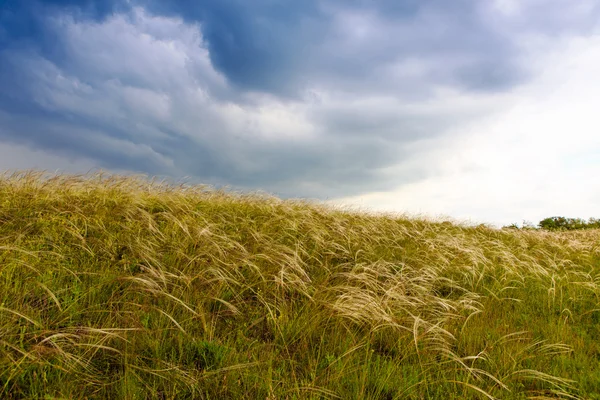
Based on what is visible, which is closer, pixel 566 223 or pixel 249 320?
pixel 249 320

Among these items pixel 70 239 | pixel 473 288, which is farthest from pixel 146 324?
pixel 473 288

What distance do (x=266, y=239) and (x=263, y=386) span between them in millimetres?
3224

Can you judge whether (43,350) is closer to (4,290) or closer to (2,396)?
Answer: (2,396)

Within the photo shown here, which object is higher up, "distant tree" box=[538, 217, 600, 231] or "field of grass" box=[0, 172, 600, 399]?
"distant tree" box=[538, 217, 600, 231]

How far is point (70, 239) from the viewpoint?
4598 millimetres

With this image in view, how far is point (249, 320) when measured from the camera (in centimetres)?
334

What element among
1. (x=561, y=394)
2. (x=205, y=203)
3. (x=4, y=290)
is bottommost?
(x=561, y=394)

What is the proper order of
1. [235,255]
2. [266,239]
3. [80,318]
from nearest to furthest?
[80,318] → [235,255] → [266,239]

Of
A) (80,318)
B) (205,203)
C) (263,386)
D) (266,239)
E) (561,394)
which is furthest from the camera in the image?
(205,203)

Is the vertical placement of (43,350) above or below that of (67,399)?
above

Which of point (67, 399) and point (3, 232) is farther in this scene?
point (3, 232)

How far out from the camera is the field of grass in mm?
2434

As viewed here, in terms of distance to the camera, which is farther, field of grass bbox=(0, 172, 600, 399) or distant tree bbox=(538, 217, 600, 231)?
distant tree bbox=(538, 217, 600, 231)

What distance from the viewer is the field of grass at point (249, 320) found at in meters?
2.43
